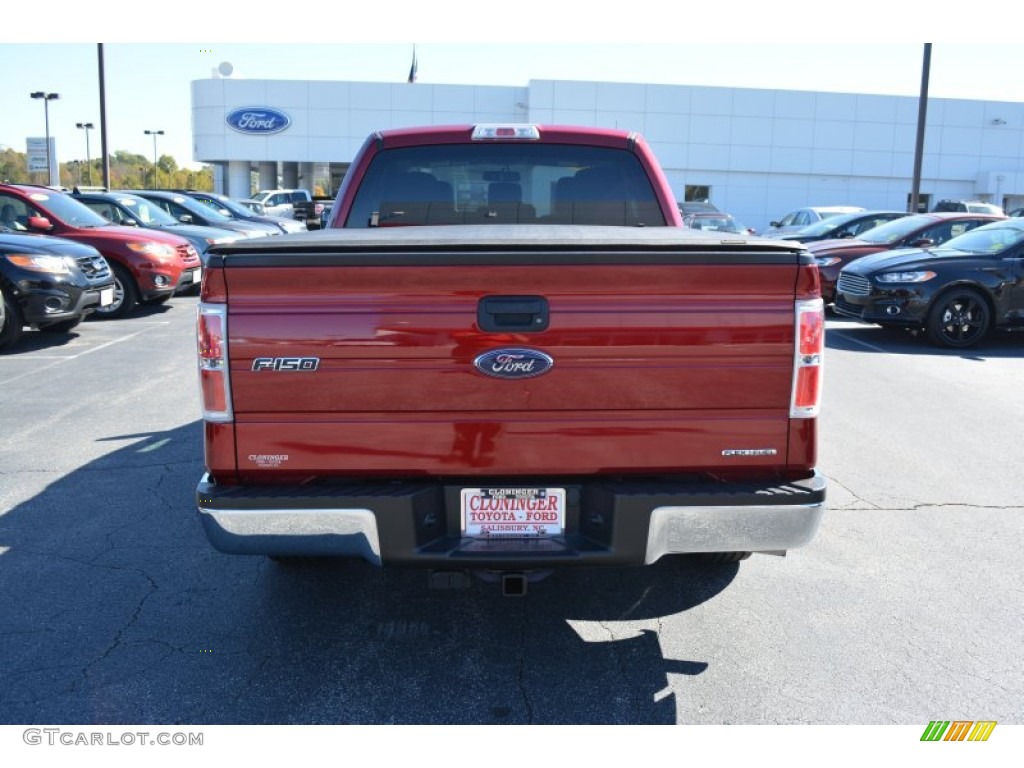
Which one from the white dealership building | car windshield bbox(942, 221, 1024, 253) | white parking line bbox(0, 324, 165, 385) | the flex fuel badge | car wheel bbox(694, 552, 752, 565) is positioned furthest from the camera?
the white dealership building

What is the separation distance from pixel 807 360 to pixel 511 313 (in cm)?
102

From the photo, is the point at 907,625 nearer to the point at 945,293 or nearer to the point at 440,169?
the point at 440,169

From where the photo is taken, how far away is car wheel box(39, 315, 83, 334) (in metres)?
11.0

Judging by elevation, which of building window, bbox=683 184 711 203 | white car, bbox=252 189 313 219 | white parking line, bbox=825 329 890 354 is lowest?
white parking line, bbox=825 329 890 354

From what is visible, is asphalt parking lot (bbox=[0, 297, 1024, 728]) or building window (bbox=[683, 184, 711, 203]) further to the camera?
building window (bbox=[683, 184, 711, 203])

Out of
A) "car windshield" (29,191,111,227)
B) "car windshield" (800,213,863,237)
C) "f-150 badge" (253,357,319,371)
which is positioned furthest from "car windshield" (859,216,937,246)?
"f-150 badge" (253,357,319,371)

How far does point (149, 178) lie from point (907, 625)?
371ft

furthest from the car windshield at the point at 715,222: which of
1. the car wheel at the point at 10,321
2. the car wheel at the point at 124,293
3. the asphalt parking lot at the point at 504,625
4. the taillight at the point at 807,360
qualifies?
the taillight at the point at 807,360

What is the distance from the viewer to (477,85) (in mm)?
46750

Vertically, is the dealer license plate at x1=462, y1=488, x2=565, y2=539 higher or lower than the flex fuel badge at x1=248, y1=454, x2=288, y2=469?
lower

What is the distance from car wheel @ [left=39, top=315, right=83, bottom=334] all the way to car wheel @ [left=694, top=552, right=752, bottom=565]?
30.0 ft

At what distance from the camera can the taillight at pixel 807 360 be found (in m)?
2.96

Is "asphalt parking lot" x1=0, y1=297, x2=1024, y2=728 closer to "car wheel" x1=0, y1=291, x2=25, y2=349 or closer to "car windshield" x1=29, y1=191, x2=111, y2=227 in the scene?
"car wheel" x1=0, y1=291, x2=25, y2=349

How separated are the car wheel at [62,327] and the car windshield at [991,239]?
37.2 feet
